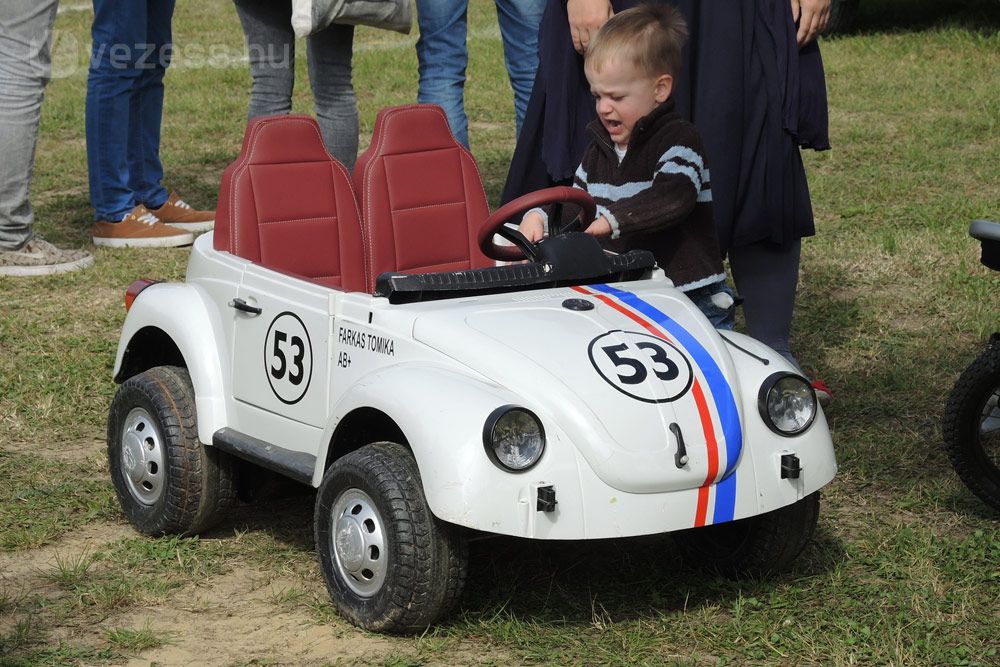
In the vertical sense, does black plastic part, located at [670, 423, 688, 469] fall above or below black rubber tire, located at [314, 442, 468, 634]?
above

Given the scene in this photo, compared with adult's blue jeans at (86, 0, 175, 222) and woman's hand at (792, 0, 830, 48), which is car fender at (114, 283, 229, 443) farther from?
adult's blue jeans at (86, 0, 175, 222)

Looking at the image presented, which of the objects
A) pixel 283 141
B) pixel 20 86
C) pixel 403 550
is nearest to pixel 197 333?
pixel 283 141

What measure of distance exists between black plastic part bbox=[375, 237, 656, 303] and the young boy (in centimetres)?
19

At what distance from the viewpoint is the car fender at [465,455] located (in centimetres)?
278

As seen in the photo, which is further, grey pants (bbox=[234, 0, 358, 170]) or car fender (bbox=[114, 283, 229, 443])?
grey pants (bbox=[234, 0, 358, 170])

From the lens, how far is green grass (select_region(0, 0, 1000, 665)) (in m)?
3.04

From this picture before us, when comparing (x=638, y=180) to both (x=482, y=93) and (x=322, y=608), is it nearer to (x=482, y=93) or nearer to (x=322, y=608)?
(x=322, y=608)

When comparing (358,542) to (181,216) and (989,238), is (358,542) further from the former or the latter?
(181,216)

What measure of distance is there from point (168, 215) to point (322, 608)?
13.5ft

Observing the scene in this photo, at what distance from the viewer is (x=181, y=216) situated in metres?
6.93

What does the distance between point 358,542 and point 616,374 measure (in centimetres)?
65

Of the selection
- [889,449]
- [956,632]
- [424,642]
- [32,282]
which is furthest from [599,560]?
[32,282]

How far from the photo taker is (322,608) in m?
3.20

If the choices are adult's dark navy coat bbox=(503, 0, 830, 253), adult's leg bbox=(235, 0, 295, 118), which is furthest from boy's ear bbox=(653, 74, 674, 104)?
adult's leg bbox=(235, 0, 295, 118)
